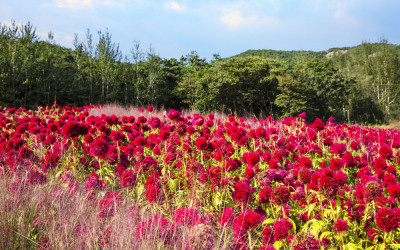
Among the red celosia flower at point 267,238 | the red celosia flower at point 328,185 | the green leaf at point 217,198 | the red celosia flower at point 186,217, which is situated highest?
the red celosia flower at point 328,185

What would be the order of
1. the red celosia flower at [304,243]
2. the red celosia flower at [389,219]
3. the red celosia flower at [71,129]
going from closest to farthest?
the red celosia flower at [304,243] < the red celosia flower at [389,219] < the red celosia flower at [71,129]

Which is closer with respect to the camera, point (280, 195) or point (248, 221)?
point (248, 221)

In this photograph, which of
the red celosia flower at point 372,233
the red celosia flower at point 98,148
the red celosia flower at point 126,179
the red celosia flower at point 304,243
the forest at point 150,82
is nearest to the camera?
the red celosia flower at point 304,243

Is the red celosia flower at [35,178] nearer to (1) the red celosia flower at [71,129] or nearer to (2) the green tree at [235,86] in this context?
(1) the red celosia flower at [71,129]

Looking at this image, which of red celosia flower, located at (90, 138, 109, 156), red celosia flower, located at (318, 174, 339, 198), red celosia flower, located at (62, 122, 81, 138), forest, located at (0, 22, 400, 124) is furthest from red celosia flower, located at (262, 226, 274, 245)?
forest, located at (0, 22, 400, 124)

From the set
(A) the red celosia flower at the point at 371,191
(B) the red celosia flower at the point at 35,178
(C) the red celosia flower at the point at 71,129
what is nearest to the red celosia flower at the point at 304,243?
(A) the red celosia flower at the point at 371,191

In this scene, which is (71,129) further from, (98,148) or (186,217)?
(186,217)

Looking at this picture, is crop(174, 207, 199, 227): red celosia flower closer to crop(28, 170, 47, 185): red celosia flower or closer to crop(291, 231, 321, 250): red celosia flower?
crop(291, 231, 321, 250): red celosia flower

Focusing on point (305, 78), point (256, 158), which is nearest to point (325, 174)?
point (256, 158)

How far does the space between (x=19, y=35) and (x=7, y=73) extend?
3.35 meters

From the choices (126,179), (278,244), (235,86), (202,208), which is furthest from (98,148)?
(235,86)

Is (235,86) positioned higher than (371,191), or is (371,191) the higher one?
(235,86)

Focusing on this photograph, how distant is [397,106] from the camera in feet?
128

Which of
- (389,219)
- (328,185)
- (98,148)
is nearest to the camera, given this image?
(389,219)
